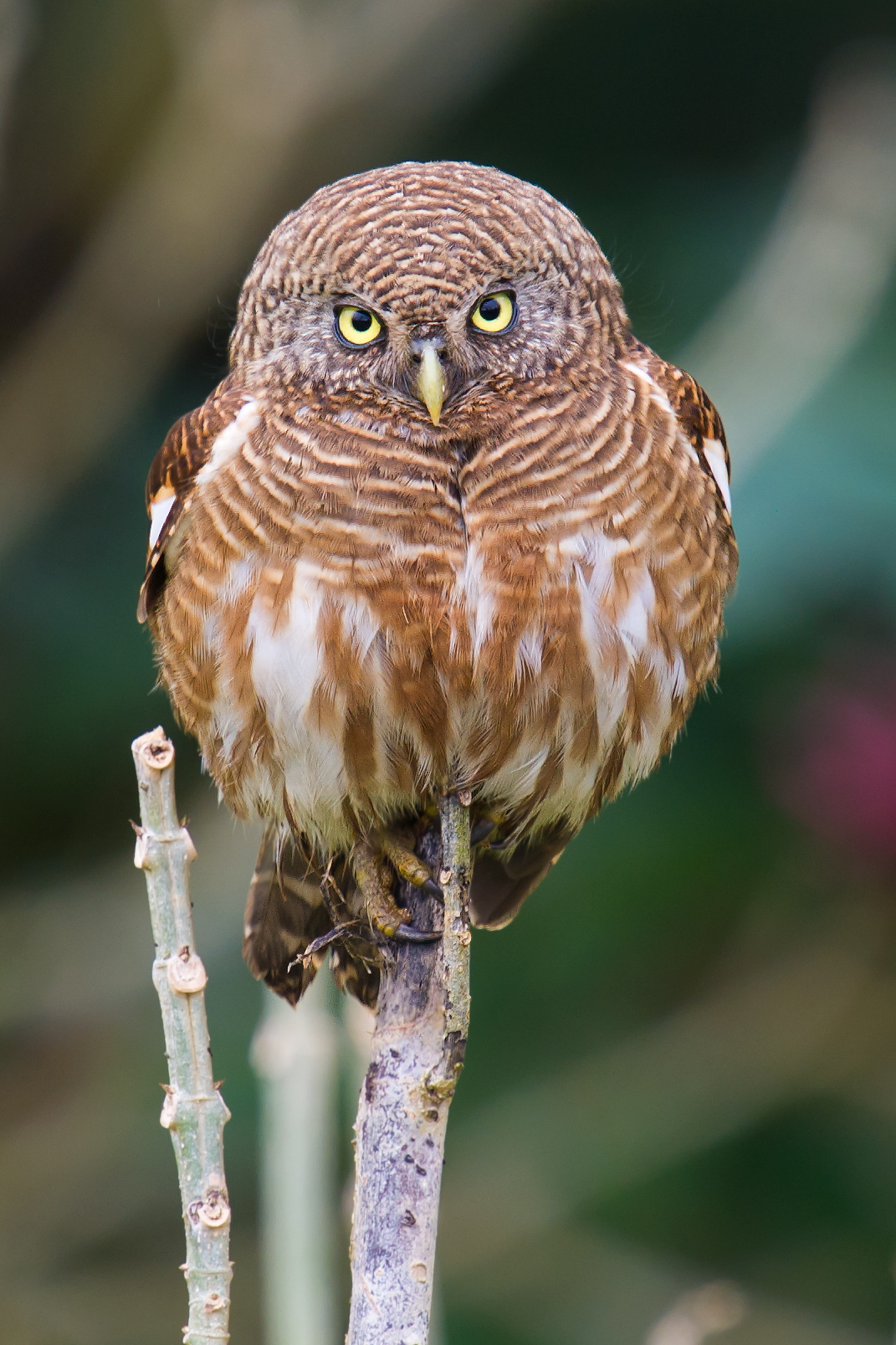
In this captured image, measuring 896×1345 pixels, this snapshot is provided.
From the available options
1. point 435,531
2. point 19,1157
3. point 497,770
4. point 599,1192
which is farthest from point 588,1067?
point 435,531

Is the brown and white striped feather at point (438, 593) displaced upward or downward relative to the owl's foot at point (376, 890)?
upward

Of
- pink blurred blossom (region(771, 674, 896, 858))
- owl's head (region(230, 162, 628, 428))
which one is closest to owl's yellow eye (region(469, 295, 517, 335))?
owl's head (region(230, 162, 628, 428))

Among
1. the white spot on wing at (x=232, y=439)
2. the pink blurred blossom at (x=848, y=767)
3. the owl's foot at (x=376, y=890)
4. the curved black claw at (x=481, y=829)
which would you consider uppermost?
the pink blurred blossom at (x=848, y=767)

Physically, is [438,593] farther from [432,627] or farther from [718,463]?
[718,463]

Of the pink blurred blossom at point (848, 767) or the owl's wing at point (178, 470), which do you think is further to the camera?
the pink blurred blossom at point (848, 767)

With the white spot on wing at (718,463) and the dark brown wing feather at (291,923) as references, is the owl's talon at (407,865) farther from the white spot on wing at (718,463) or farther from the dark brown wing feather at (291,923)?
the white spot on wing at (718,463)

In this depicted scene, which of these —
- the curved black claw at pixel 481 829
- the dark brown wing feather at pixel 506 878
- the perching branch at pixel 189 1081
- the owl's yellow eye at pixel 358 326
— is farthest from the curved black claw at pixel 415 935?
the owl's yellow eye at pixel 358 326
